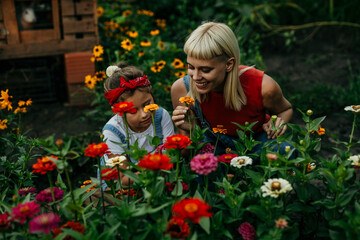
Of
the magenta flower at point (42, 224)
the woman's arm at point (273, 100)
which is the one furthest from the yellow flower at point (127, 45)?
the magenta flower at point (42, 224)

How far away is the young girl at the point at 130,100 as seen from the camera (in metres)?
2.07

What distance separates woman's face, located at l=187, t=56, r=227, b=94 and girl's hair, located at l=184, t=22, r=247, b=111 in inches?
1.0

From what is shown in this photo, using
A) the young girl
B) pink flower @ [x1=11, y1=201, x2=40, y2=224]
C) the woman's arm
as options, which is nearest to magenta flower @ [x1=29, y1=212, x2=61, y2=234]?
pink flower @ [x1=11, y1=201, x2=40, y2=224]

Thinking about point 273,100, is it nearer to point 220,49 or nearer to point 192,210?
point 220,49

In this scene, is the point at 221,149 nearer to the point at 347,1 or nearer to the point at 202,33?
the point at 202,33

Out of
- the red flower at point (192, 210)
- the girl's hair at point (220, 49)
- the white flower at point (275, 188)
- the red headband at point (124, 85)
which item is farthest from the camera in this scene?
the red headband at point (124, 85)

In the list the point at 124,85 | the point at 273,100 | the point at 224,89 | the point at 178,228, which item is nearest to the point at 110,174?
the point at 178,228

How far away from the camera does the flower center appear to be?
107 cm

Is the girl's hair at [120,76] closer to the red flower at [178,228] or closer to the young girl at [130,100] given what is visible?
the young girl at [130,100]

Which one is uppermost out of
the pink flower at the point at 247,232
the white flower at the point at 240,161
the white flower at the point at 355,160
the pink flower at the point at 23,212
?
the white flower at the point at 355,160

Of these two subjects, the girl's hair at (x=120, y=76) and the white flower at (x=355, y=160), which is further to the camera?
the girl's hair at (x=120, y=76)

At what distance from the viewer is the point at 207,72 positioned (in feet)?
6.57

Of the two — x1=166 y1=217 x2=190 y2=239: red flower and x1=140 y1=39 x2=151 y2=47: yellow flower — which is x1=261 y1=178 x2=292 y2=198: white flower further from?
x1=140 y1=39 x2=151 y2=47: yellow flower

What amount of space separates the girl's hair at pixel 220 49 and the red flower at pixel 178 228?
965mm
